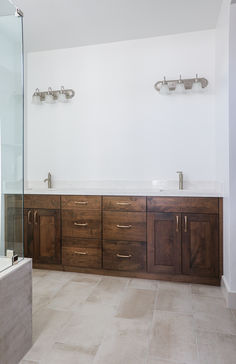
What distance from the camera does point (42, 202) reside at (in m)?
2.80

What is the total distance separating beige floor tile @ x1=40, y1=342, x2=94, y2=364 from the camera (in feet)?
4.66

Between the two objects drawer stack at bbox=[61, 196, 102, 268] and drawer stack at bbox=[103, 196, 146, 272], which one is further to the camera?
drawer stack at bbox=[61, 196, 102, 268]

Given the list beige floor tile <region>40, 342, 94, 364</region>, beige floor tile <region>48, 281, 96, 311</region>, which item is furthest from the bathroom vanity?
beige floor tile <region>40, 342, 94, 364</region>

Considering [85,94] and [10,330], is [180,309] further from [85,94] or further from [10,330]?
[85,94]

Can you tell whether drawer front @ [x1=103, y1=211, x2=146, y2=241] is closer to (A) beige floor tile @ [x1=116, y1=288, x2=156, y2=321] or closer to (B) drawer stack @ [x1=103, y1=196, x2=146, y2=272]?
(B) drawer stack @ [x1=103, y1=196, x2=146, y2=272]

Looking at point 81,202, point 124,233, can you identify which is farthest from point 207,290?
point 81,202

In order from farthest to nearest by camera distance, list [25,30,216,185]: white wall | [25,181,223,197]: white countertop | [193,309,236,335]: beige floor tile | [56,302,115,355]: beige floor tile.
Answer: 1. [25,30,216,185]: white wall
2. [25,181,223,197]: white countertop
3. [193,309,236,335]: beige floor tile
4. [56,302,115,355]: beige floor tile

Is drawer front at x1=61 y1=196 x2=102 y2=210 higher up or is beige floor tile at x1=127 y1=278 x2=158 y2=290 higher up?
drawer front at x1=61 y1=196 x2=102 y2=210

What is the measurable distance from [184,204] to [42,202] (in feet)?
5.03

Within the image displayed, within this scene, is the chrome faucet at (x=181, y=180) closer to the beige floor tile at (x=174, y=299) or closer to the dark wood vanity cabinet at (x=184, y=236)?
the dark wood vanity cabinet at (x=184, y=236)

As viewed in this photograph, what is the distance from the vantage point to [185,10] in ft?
8.00

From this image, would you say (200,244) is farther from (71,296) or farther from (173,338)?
(71,296)

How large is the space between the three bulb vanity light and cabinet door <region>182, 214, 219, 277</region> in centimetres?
205

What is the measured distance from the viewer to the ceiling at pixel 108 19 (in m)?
2.35
